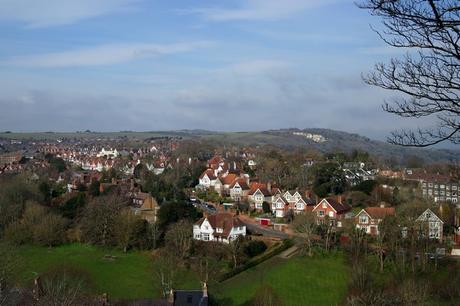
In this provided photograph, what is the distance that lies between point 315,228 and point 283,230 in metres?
5.44

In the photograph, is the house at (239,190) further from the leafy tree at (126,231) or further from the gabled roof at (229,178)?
the leafy tree at (126,231)

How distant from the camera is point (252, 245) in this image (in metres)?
28.6

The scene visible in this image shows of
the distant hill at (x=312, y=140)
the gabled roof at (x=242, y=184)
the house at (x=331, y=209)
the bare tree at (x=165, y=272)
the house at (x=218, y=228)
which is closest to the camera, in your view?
the bare tree at (x=165, y=272)

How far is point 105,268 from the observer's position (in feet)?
90.1

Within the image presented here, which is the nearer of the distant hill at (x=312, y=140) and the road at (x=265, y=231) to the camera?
the road at (x=265, y=231)

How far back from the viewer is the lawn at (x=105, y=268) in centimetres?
2309

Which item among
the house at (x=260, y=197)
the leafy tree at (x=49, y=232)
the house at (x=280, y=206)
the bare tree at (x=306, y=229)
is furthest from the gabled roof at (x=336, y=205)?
the leafy tree at (x=49, y=232)

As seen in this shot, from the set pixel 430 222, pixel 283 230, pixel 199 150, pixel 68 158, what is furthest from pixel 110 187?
pixel 68 158

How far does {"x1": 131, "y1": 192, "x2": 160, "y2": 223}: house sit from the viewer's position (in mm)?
38688

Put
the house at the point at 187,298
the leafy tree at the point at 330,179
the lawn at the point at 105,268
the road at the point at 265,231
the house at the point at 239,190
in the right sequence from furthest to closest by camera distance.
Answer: the house at the point at 239,190 → the leafy tree at the point at 330,179 → the road at the point at 265,231 → the lawn at the point at 105,268 → the house at the point at 187,298

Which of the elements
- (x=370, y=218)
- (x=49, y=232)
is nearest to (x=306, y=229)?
(x=370, y=218)

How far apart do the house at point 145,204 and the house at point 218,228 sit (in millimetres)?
5888

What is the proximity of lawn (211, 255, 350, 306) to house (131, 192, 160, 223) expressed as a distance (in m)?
13.6

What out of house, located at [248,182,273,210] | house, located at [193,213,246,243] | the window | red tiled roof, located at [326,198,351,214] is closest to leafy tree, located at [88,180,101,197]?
house, located at [248,182,273,210]
